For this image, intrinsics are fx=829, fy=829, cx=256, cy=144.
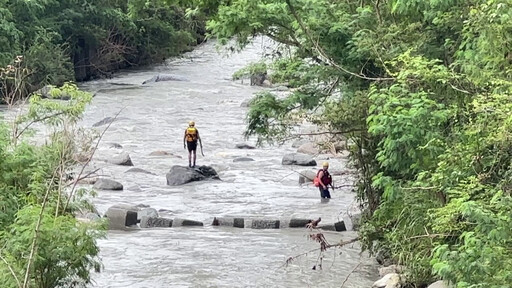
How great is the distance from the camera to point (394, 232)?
11.3 meters

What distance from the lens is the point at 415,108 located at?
10.4 m

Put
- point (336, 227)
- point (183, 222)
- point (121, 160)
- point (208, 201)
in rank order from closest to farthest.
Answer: point (336, 227) < point (183, 222) < point (208, 201) < point (121, 160)

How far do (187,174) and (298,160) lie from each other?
3.93 metres

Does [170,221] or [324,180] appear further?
[324,180]

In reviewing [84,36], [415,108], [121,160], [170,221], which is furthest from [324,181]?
[84,36]

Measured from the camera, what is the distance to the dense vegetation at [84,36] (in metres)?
37.7

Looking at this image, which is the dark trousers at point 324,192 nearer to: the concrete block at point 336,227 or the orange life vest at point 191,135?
the concrete block at point 336,227

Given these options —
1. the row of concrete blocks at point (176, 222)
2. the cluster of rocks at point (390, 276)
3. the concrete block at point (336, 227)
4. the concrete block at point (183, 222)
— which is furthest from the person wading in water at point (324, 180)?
the cluster of rocks at point (390, 276)

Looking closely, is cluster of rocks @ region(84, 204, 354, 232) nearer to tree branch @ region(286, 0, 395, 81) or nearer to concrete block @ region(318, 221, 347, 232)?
concrete block @ region(318, 221, 347, 232)

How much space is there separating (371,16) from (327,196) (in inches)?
305

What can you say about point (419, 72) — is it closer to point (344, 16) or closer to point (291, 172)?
point (344, 16)

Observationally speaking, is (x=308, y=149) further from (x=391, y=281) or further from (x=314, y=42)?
(x=391, y=281)

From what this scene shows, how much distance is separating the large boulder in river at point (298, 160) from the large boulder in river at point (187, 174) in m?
2.64

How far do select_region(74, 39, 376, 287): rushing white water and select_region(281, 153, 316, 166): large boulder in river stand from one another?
27cm
